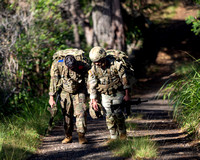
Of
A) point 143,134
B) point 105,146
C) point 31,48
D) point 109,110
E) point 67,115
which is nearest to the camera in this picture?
point 109,110

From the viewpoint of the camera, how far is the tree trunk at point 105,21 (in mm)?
12211

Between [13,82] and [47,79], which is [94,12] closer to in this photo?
[47,79]

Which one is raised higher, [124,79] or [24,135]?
[124,79]

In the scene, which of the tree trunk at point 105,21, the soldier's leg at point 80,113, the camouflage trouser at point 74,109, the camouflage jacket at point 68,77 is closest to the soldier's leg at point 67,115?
the camouflage trouser at point 74,109

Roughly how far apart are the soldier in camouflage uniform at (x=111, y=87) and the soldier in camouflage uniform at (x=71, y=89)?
0.38m

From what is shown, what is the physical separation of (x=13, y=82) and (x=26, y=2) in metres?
2.72

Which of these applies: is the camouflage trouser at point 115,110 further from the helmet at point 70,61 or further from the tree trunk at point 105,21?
the tree trunk at point 105,21

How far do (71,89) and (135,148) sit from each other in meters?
1.58

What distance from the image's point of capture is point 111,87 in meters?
5.48

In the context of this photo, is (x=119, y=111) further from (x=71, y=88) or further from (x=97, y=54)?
(x=97, y=54)

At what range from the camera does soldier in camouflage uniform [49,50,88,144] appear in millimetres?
5805

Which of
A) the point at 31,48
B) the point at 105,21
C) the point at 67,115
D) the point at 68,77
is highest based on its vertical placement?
the point at 105,21

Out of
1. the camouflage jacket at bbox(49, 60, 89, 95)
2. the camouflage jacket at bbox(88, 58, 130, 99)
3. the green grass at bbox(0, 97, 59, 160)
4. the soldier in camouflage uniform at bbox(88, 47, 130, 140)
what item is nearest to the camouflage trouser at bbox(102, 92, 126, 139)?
the soldier in camouflage uniform at bbox(88, 47, 130, 140)

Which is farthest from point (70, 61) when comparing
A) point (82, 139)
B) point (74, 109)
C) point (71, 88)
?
point (82, 139)
